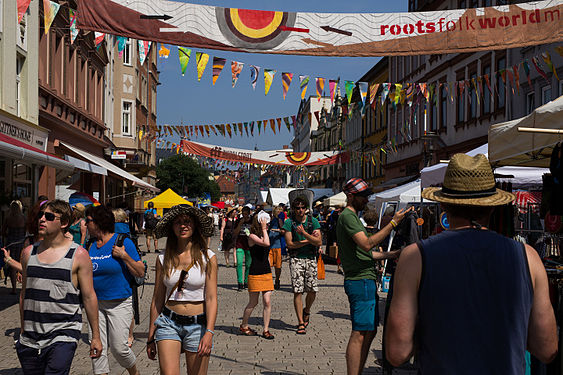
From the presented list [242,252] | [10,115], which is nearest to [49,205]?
[242,252]

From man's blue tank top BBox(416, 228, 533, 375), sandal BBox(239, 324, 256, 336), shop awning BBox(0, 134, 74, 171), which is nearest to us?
man's blue tank top BBox(416, 228, 533, 375)

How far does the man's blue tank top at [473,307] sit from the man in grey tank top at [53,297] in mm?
2830

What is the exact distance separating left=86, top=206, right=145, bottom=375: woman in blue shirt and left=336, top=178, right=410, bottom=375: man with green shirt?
6.21 ft

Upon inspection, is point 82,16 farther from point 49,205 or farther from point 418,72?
point 418,72

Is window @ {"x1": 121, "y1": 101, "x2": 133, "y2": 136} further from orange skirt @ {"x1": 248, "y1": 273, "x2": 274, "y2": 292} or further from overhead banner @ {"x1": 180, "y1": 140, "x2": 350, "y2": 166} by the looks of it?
orange skirt @ {"x1": 248, "y1": 273, "x2": 274, "y2": 292}

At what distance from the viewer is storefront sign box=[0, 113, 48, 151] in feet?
55.1

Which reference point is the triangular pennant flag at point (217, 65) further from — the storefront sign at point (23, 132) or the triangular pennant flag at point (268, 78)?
the storefront sign at point (23, 132)

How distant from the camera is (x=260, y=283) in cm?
938

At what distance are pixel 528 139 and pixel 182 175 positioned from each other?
285ft

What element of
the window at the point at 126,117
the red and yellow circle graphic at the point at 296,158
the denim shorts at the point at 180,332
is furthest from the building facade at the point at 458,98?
the window at the point at 126,117

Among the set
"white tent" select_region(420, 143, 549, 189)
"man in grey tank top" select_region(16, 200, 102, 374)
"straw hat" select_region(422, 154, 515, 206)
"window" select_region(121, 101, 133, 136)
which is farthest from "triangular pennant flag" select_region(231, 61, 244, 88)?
"window" select_region(121, 101, 133, 136)

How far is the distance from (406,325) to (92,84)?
1101 inches

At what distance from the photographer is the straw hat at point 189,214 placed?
4988 millimetres

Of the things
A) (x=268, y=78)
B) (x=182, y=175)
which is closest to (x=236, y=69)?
(x=268, y=78)
